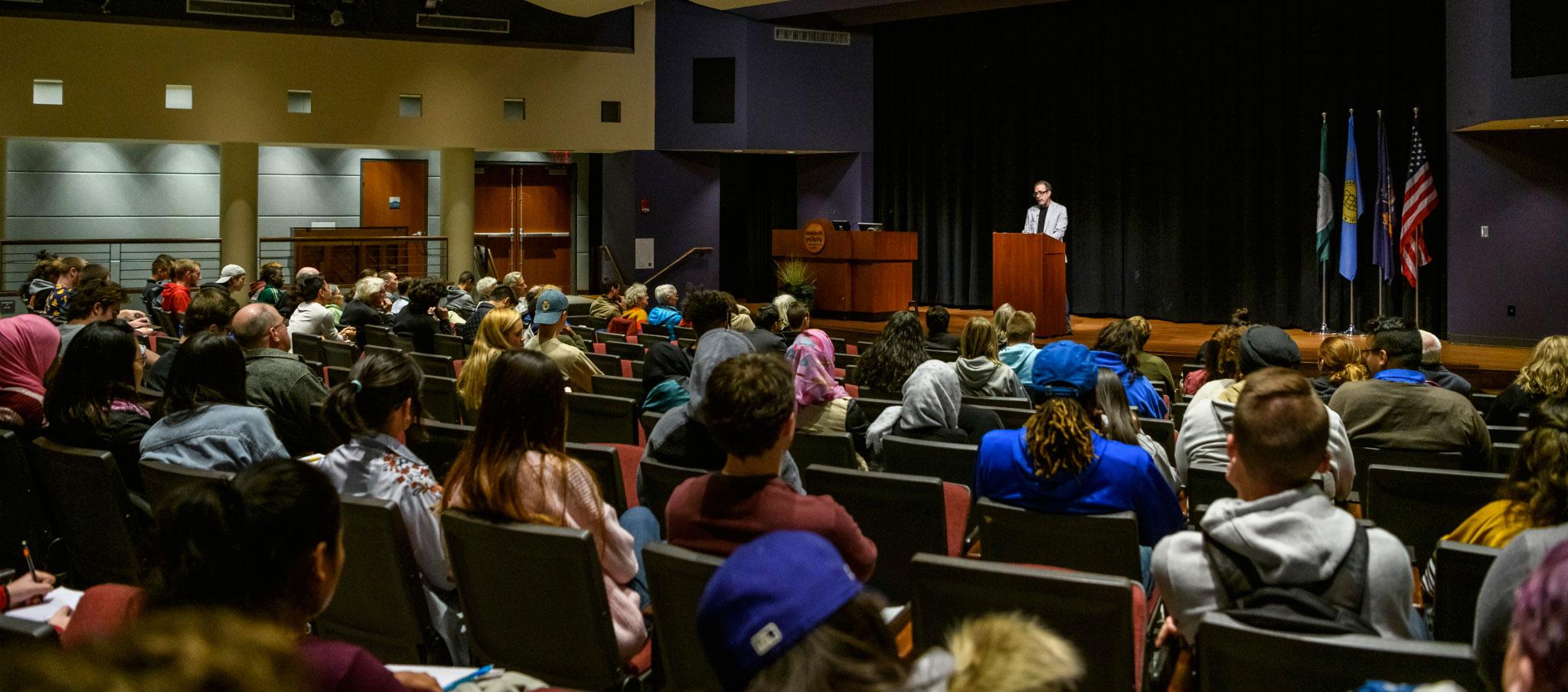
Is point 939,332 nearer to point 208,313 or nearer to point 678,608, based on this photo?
point 208,313

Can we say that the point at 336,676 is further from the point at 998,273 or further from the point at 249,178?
the point at 249,178

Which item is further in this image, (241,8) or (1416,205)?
(241,8)

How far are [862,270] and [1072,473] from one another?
1097cm

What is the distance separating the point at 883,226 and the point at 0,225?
11.0 meters

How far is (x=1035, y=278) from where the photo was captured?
505 inches

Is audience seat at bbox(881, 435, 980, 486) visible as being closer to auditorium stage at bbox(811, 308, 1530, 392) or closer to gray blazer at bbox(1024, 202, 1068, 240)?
auditorium stage at bbox(811, 308, 1530, 392)

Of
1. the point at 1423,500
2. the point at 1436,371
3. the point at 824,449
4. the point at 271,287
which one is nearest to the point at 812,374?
the point at 824,449

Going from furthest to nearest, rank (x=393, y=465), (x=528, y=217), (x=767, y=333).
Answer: (x=528, y=217), (x=767, y=333), (x=393, y=465)

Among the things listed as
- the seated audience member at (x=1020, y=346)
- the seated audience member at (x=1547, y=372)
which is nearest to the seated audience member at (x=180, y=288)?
the seated audience member at (x=1020, y=346)

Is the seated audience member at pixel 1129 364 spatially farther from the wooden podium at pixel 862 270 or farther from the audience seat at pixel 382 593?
the wooden podium at pixel 862 270

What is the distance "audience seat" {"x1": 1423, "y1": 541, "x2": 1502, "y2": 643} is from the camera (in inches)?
102

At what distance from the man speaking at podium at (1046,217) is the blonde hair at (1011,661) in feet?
40.2

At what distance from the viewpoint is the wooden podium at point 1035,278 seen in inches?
505

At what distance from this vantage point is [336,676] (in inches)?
65.9
